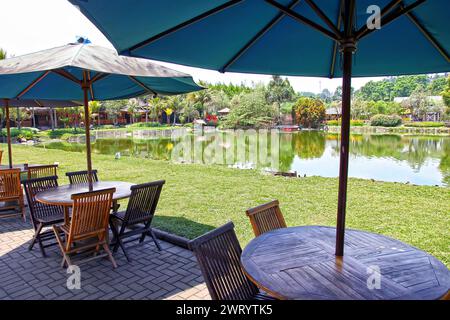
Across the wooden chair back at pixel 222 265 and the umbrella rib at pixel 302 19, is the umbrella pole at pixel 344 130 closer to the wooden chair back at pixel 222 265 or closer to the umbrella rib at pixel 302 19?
the umbrella rib at pixel 302 19

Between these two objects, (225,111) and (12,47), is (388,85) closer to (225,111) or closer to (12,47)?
Result: (225,111)

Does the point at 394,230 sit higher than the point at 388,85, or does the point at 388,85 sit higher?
the point at 388,85

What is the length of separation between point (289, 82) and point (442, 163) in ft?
176

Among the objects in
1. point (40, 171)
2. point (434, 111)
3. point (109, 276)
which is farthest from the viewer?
point (434, 111)

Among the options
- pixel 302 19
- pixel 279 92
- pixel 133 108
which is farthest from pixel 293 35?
pixel 279 92

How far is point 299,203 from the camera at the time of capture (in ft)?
18.9

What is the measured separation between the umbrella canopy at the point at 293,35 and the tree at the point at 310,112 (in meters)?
44.0

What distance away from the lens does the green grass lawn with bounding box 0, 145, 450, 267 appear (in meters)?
4.33

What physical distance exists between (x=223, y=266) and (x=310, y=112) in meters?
45.8

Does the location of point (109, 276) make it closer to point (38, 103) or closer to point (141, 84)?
point (141, 84)

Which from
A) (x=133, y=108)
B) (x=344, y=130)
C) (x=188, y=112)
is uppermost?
(x=133, y=108)

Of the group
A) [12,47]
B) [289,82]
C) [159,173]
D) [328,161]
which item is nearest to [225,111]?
[289,82]
